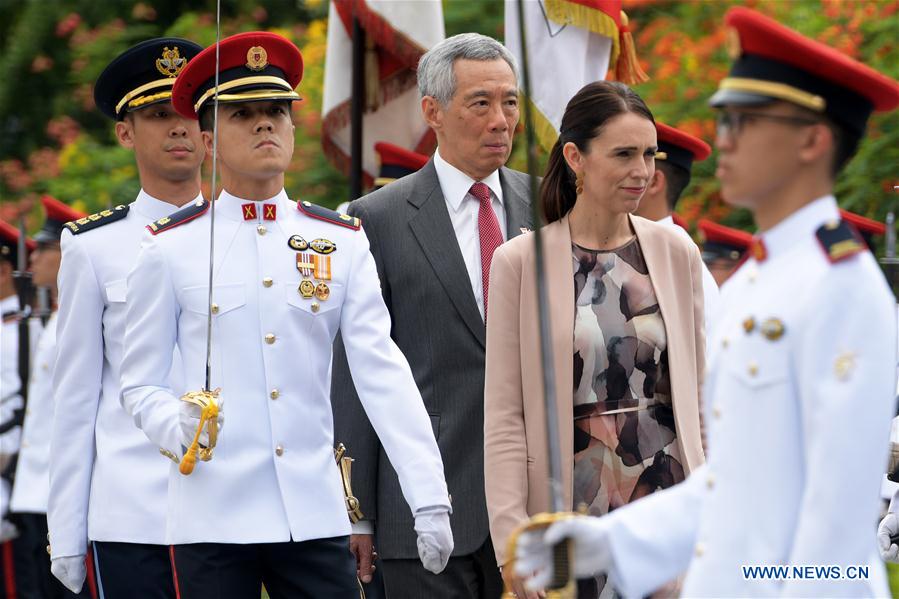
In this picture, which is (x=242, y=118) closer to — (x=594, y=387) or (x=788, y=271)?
(x=594, y=387)

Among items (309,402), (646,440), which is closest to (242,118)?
(309,402)

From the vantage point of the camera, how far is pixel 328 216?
4.84 metres

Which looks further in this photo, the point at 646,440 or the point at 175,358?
the point at 175,358

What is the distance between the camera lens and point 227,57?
4.79 metres

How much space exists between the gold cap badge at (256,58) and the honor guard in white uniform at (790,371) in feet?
6.27

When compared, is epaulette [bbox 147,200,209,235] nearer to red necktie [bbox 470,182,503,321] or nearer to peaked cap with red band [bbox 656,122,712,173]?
red necktie [bbox 470,182,503,321]

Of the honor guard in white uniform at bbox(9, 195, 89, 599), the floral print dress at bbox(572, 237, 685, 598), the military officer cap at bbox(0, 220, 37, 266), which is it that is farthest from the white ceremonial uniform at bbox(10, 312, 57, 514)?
the floral print dress at bbox(572, 237, 685, 598)

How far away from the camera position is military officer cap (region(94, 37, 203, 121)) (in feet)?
18.9

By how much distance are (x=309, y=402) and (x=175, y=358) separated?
517mm

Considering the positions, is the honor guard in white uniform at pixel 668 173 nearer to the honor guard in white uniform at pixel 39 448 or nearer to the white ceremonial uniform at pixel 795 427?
the honor guard in white uniform at pixel 39 448

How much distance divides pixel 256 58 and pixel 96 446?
1307 millimetres

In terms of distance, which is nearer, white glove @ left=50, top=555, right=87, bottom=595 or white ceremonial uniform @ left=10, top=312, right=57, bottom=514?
white glove @ left=50, top=555, right=87, bottom=595

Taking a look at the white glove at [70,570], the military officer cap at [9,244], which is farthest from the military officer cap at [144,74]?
the military officer cap at [9,244]

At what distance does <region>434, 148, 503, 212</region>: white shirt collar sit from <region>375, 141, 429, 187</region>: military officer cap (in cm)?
219
